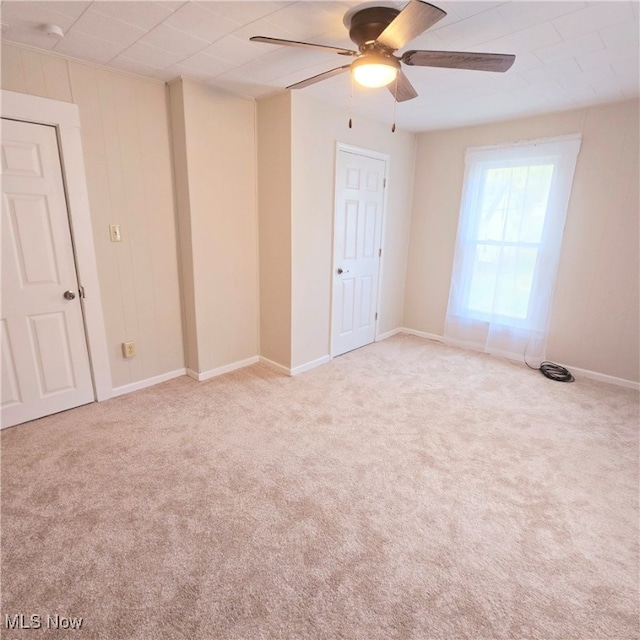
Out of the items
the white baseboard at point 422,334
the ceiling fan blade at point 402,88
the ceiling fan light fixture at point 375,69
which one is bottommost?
the white baseboard at point 422,334

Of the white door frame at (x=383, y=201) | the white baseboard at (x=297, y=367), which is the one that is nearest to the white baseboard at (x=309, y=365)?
the white baseboard at (x=297, y=367)

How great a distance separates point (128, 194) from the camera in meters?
2.83

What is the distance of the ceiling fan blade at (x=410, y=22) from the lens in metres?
1.33

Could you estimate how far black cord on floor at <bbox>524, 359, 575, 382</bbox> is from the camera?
3.49 m

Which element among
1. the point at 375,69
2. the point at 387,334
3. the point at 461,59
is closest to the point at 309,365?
the point at 387,334

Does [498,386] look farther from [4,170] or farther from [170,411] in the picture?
[4,170]

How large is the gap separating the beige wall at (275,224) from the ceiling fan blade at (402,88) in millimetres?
1145

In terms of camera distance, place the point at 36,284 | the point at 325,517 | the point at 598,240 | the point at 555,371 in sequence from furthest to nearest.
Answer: the point at 555,371 → the point at 598,240 → the point at 36,284 → the point at 325,517

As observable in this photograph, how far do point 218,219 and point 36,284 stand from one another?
141cm

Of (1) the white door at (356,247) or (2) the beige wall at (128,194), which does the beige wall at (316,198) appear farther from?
(2) the beige wall at (128,194)

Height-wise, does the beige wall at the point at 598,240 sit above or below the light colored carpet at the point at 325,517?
above

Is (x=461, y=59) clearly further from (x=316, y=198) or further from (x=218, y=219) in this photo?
(x=218, y=219)

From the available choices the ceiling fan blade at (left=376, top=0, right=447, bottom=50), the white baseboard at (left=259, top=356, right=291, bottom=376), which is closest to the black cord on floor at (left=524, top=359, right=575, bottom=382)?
the white baseboard at (left=259, top=356, right=291, bottom=376)

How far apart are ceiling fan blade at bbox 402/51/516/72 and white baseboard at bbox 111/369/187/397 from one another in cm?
295
